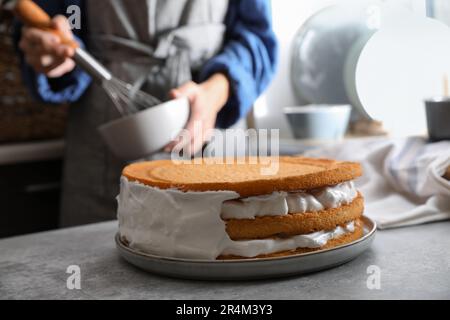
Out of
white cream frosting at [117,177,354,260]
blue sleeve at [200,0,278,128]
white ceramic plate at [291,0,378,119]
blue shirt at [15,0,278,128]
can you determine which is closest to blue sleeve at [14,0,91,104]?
blue shirt at [15,0,278,128]

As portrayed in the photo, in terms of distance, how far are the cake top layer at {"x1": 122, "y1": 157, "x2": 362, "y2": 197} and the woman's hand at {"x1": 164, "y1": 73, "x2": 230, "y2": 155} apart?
332 mm

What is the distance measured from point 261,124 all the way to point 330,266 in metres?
1.20

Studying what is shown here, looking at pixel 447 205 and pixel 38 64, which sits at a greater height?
pixel 38 64

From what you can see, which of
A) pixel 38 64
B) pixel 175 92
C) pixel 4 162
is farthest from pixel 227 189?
pixel 4 162

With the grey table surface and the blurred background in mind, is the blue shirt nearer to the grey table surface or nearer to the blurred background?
the blurred background

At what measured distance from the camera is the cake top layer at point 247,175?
497 millimetres

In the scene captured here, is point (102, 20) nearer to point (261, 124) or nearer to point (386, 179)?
point (386, 179)

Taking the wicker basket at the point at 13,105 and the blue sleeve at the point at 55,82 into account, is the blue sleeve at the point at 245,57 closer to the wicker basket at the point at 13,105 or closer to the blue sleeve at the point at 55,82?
the blue sleeve at the point at 55,82

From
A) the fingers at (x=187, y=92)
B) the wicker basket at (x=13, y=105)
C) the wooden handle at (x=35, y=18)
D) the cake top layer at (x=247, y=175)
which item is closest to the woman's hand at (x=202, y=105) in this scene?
the fingers at (x=187, y=92)

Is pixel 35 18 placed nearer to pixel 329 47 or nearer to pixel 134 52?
pixel 134 52

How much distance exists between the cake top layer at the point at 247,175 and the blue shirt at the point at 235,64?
0.44 meters

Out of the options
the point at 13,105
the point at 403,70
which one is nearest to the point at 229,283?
the point at 13,105

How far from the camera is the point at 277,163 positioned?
25.6 inches

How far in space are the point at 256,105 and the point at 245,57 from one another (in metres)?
0.59
